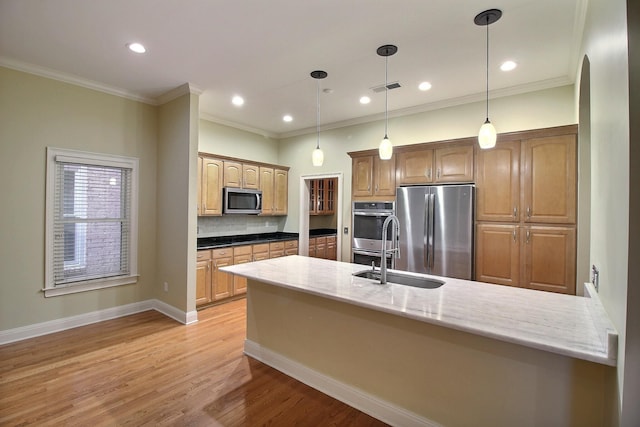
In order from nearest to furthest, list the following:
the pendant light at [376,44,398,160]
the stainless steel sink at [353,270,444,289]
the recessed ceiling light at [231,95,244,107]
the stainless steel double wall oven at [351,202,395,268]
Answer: the stainless steel sink at [353,270,444,289] → the pendant light at [376,44,398,160] → the recessed ceiling light at [231,95,244,107] → the stainless steel double wall oven at [351,202,395,268]

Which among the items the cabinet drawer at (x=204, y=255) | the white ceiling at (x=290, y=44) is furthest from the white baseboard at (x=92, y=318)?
the white ceiling at (x=290, y=44)

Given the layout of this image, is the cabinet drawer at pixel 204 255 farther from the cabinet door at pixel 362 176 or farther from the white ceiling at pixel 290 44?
the cabinet door at pixel 362 176

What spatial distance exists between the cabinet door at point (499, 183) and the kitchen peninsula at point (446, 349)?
1.58m

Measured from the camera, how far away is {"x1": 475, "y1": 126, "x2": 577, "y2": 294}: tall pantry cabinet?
3.13 meters

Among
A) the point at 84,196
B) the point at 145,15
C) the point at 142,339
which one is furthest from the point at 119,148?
the point at 142,339

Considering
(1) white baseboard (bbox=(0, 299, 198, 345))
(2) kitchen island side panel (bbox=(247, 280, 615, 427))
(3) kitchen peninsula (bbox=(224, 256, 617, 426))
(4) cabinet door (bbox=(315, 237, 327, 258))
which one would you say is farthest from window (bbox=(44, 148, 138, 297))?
(4) cabinet door (bbox=(315, 237, 327, 258))

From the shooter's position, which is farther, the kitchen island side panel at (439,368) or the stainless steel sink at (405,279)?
the stainless steel sink at (405,279)

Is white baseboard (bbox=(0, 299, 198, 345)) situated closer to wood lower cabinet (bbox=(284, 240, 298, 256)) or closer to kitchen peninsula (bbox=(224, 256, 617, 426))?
kitchen peninsula (bbox=(224, 256, 617, 426))

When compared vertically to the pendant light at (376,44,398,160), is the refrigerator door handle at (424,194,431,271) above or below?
below

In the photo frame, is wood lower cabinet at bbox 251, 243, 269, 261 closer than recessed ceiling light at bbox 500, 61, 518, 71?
No

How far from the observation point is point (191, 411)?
2205 mm

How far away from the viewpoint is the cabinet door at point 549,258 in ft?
10.2

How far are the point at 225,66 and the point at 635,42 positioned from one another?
3221mm

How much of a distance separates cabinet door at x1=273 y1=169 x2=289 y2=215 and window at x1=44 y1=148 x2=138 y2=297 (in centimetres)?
242
